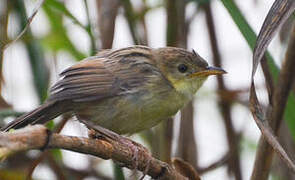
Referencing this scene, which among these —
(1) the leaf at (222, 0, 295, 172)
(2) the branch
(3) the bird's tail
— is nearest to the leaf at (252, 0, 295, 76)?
(1) the leaf at (222, 0, 295, 172)

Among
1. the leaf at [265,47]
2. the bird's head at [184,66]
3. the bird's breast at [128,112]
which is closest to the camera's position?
the leaf at [265,47]

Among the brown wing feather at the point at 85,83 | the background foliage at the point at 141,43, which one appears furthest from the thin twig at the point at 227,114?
the brown wing feather at the point at 85,83

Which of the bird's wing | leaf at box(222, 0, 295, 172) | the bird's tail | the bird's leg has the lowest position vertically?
the bird's leg

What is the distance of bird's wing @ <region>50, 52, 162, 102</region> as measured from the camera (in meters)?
3.04

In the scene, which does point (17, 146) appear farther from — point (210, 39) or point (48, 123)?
point (210, 39)

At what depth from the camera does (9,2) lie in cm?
371

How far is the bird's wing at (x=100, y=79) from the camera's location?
3037 millimetres

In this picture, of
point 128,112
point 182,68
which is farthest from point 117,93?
point 182,68

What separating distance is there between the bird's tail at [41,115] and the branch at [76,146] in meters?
0.55

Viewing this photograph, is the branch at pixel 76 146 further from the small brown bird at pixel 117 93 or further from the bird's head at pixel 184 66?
the bird's head at pixel 184 66

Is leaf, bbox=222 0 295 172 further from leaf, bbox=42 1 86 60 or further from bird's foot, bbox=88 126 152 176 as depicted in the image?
→ leaf, bbox=42 1 86 60

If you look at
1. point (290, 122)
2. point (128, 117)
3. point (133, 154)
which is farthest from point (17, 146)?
point (290, 122)

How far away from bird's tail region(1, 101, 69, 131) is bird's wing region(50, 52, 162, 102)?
0.07m

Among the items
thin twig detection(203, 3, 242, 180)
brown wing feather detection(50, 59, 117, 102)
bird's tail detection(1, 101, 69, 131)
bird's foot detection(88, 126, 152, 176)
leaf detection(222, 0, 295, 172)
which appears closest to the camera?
leaf detection(222, 0, 295, 172)
